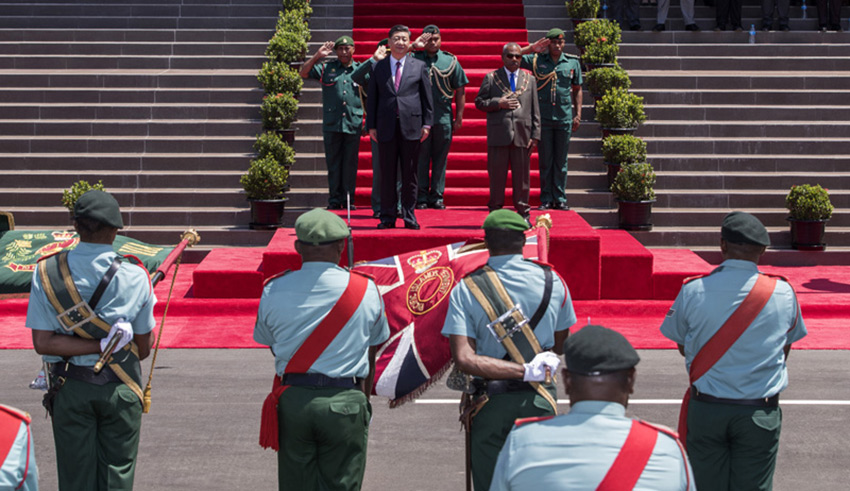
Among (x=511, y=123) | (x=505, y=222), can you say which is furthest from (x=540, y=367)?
(x=511, y=123)

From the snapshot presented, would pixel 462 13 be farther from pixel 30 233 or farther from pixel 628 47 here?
pixel 30 233

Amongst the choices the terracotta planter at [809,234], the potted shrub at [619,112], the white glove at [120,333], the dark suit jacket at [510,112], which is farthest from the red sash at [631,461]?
the potted shrub at [619,112]

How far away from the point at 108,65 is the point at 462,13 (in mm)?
6565

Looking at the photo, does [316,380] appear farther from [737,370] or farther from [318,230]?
[737,370]

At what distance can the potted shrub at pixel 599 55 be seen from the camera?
18906 millimetres

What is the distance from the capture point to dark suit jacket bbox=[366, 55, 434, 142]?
508 inches

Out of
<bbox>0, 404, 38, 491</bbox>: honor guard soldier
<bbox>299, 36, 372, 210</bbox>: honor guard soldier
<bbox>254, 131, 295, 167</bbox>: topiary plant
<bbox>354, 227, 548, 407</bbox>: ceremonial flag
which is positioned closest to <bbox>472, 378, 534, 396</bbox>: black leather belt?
<bbox>354, 227, 548, 407</bbox>: ceremonial flag

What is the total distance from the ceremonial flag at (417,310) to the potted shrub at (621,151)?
9.16 meters

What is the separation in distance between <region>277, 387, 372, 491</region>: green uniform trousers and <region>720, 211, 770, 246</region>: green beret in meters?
2.16

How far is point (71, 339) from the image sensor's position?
20.0ft

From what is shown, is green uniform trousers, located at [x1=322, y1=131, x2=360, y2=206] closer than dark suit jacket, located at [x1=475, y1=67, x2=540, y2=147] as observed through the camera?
No

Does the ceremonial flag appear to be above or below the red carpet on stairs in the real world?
below

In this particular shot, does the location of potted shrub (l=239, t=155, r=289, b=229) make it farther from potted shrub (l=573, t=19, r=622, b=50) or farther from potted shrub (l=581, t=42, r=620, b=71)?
potted shrub (l=573, t=19, r=622, b=50)

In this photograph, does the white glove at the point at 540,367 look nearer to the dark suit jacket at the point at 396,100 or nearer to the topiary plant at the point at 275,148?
the dark suit jacket at the point at 396,100
